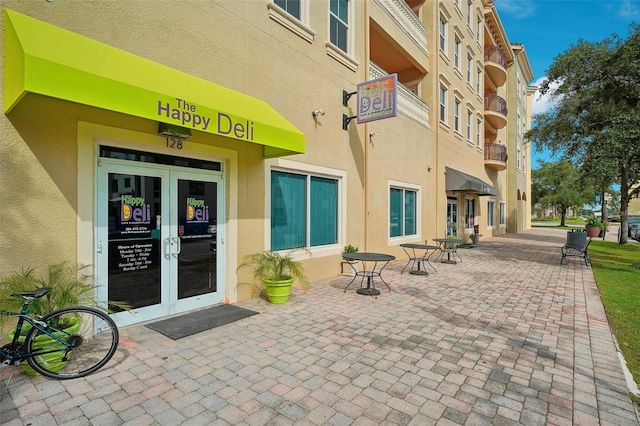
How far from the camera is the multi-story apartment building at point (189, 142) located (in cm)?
396

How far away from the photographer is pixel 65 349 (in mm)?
3650

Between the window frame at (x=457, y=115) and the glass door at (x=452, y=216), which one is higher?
the window frame at (x=457, y=115)

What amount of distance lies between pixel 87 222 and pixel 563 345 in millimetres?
6878

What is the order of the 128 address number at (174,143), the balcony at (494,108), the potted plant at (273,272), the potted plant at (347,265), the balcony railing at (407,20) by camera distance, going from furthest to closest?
the balcony at (494,108), the balcony railing at (407,20), the potted plant at (347,265), the potted plant at (273,272), the 128 address number at (174,143)

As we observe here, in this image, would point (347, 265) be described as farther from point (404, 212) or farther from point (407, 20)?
point (407, 20)

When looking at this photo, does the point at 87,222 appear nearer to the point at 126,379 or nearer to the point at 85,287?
the point at 85,287

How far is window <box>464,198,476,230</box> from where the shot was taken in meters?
19.2

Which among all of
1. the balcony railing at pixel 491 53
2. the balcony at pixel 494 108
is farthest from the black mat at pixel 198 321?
the balcony railing at pixel 491 53

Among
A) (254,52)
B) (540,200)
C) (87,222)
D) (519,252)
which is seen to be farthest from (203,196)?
(540,200)

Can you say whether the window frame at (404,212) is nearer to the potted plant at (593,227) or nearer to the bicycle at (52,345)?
the bicycle at (52,345)

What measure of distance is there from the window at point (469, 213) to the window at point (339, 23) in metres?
12.9

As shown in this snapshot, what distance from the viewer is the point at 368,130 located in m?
10.3

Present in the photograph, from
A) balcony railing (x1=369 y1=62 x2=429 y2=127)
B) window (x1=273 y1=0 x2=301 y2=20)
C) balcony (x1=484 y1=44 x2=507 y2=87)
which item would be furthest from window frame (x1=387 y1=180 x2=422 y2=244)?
balcony (x1=484 y1=44 x2=507 y2=87)

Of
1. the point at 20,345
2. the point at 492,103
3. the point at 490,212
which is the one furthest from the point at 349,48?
the point at 490,212
